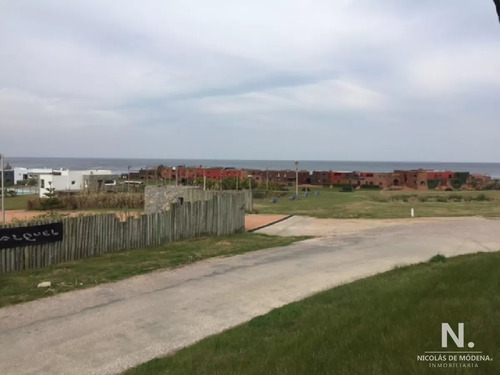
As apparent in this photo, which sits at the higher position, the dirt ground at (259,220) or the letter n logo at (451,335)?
the letter n logo at (451,335)

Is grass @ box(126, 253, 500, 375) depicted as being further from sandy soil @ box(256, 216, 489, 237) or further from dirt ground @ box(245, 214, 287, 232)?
dirt ground @ box(245, 214, 287, 232)

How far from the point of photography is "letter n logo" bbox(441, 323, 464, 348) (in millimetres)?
4364

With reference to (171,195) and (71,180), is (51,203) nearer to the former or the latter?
(171,195)

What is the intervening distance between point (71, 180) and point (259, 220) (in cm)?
3500

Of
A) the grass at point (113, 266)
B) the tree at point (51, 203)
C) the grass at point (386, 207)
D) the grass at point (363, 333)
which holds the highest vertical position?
the grass at point (363, 333)

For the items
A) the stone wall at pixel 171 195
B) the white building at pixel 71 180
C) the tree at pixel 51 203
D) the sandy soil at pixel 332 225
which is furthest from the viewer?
the white building at pixel 71 180

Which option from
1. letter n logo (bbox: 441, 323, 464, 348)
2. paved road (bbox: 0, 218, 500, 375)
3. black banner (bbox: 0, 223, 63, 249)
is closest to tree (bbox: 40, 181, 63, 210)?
black banner (bbox: 0, 223, 63, 249)

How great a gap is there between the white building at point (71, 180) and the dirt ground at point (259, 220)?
27833 millimetres

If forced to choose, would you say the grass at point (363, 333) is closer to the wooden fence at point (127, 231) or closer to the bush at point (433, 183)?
the wooden fence at point (127, 231)

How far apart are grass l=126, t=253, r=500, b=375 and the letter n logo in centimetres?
5

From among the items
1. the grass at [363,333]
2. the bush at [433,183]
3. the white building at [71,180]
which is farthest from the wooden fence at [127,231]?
the bush at [433,183]

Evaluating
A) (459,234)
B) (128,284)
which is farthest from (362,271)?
(459,234)

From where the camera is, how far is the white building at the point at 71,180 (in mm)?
48469

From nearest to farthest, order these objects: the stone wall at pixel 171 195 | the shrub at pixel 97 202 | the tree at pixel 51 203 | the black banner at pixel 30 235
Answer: the black banner at pixel 30 235 < the stone wall at pixel 171 195 < the tree at pixel 51 203 < the shrub at pixel 97 202
